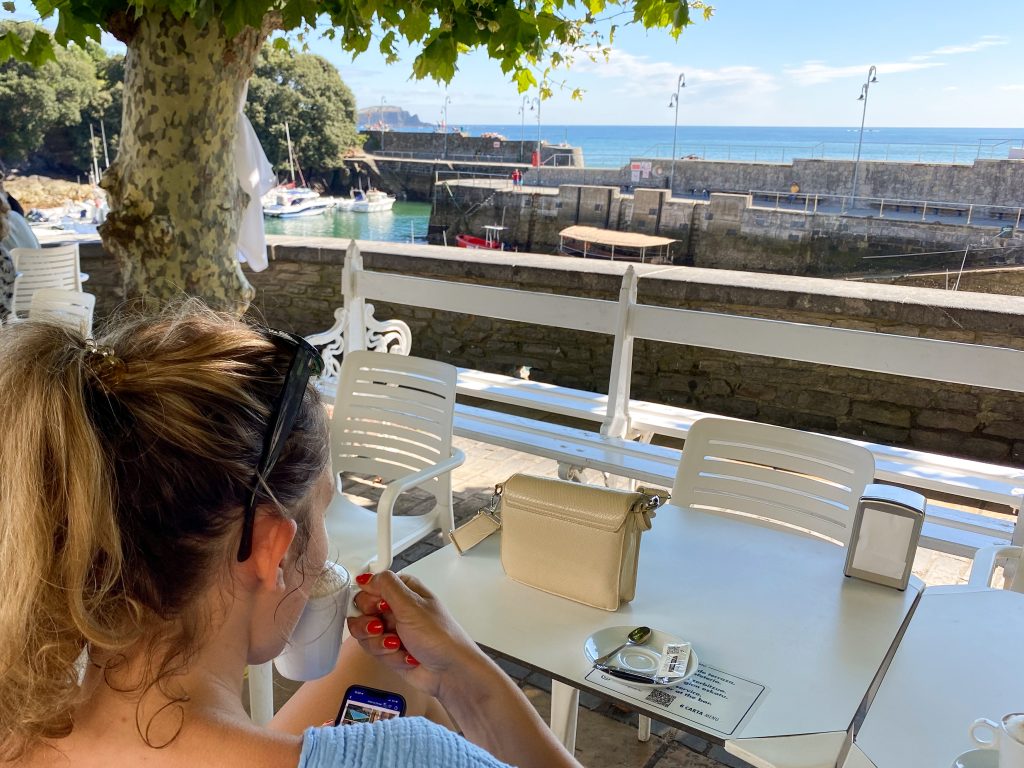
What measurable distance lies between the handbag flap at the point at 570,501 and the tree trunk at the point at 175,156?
1696 millimetres

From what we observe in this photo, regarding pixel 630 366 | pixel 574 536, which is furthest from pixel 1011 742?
pixel 630 366

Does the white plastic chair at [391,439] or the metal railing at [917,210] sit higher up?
the metal railing at [917,210]

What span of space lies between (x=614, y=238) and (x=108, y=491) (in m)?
20.1

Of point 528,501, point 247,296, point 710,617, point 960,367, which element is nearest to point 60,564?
point 528,501

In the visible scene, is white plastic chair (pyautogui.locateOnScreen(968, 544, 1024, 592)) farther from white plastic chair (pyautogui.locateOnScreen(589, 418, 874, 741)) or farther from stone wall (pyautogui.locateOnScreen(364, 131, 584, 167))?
stone wall (pyautogui.locateOnScreen(364, 131, 584, 167))

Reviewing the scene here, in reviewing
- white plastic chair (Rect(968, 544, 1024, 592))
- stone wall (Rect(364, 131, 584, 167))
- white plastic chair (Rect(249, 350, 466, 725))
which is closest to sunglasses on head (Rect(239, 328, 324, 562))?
white plastic chair (Rect(249, 350, 466, 725))

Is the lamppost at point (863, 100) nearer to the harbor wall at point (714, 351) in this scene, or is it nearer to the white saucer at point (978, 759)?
the harbor wall at point (714, 351)

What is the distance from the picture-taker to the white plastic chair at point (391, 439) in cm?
257

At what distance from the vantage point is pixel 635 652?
4.58ft

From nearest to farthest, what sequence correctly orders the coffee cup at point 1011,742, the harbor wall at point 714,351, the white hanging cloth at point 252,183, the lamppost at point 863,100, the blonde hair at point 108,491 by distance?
the blonde hair at point 108,491 < the coffee cup at point 1011,742 < the white hanging cloth at point 252,183 < the harbor wall at point 714,351 < the lamppost at point 863,100

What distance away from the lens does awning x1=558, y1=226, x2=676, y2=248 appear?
1977 cm

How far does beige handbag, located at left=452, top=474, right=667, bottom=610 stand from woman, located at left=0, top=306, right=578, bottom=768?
0.74 meters

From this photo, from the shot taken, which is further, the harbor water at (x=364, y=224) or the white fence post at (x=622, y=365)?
the harbor water at (x=364, y=224)

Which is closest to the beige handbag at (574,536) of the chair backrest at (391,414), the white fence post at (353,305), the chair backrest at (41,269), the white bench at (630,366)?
the chair backrest at (391,414)
